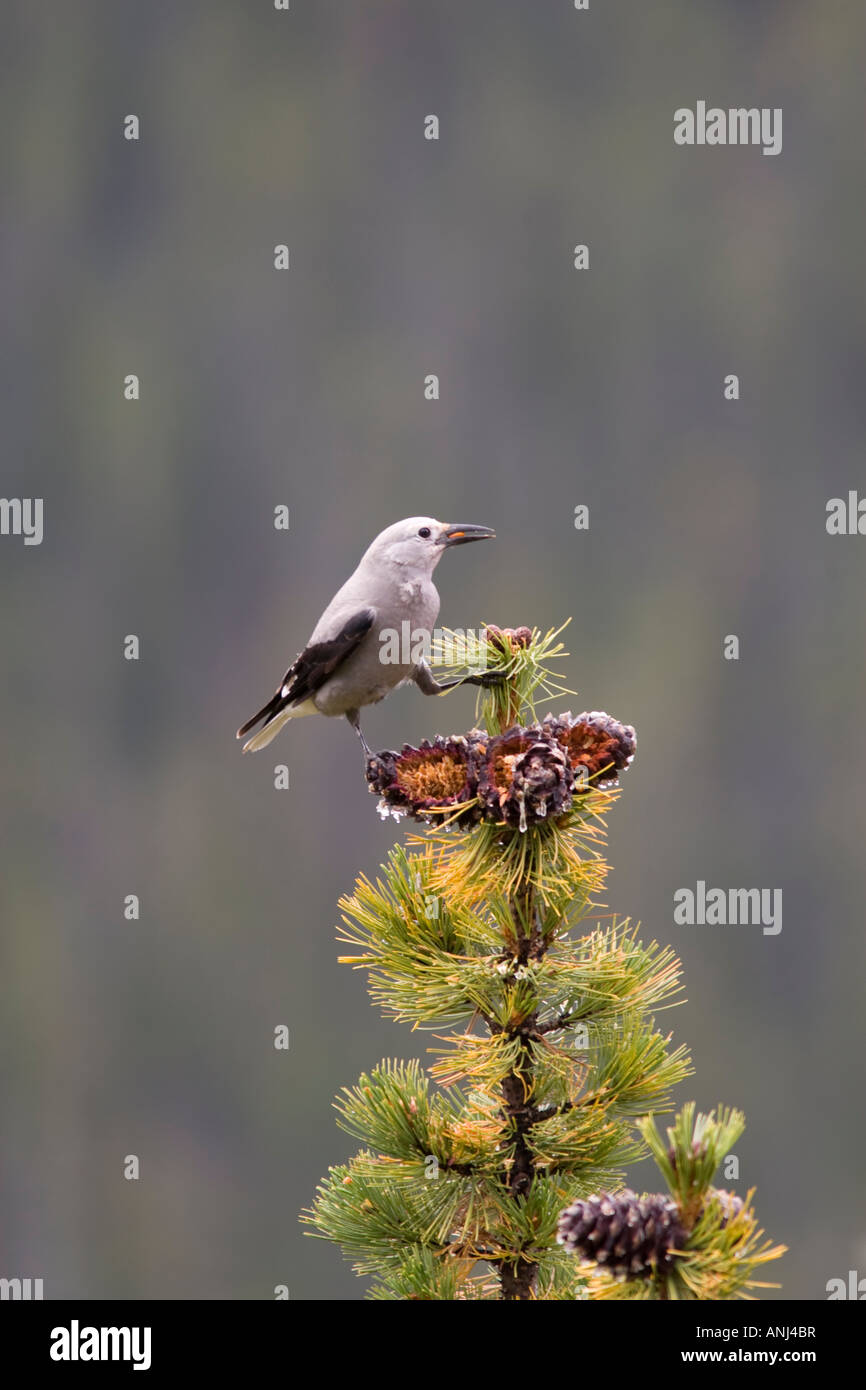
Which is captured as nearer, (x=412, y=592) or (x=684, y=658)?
(x=412, y=592)

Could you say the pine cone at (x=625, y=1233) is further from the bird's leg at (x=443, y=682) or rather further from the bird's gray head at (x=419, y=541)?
the bird's gray head at (x=419, y=541)

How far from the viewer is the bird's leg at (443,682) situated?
5.07ft

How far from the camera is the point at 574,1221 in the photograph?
111 centimetres

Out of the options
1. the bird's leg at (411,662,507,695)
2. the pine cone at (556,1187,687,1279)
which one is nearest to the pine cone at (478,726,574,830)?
the bird's leg at (411,662,507,695)

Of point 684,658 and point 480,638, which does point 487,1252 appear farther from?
point 684,658

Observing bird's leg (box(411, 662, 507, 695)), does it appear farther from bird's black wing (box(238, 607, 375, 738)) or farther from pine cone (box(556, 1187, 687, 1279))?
pine cone (box(556, 1187, 687, 1279))

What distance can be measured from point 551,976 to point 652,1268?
0.35m

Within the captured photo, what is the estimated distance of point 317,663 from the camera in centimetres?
215

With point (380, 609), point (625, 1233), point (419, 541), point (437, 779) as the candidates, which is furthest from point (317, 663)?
point (625, 1233)

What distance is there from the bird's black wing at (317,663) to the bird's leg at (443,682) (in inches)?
5.2

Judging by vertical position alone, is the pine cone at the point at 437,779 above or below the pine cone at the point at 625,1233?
above

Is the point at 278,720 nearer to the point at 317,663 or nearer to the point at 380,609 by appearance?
the point at 317,663

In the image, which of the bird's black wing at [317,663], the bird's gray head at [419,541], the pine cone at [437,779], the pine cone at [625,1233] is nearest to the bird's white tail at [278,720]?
the bird's black wing at [317,663]
